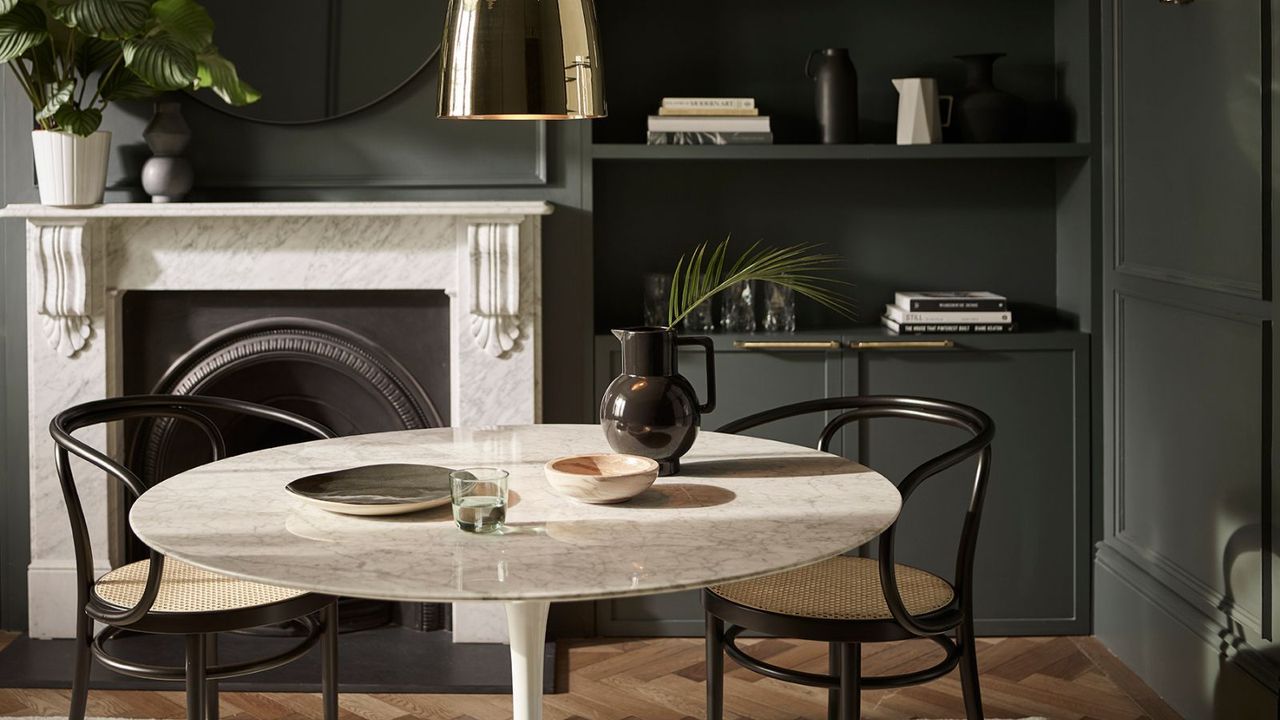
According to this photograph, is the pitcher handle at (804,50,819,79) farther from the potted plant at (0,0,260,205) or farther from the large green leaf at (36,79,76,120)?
the large green leaf at (36,79,76,120)

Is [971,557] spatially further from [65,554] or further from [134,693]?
[65,554]

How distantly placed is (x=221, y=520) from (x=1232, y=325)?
2188mm

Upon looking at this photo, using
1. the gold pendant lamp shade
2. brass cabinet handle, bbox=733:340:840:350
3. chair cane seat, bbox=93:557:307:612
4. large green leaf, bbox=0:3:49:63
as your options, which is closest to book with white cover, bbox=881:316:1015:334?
brass cabinet handle, bbox=733:340:840:350

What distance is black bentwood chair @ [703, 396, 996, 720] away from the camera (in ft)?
7.10

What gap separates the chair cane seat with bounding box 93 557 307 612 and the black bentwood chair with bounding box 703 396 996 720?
794 millimetres

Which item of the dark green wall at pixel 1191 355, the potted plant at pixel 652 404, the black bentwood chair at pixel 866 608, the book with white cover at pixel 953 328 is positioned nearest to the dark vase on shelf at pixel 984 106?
the dark green wall at pixel 1191 355

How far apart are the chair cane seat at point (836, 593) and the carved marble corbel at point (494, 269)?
1392 mm

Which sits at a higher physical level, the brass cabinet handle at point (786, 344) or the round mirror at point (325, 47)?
the round mirror at point (325, 47)

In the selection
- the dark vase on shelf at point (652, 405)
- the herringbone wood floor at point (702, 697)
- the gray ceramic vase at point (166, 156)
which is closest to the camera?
the dark vase on shelf at point (652, 405)

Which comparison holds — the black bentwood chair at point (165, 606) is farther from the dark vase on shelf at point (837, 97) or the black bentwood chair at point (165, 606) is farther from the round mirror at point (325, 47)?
the dark vase on shelf at point (837, 97)

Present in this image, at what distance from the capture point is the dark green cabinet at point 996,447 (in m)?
3.66

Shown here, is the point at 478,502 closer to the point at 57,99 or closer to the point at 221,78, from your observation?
the point at 221,78

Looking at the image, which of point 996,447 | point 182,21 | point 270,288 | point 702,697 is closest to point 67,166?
point 182,21

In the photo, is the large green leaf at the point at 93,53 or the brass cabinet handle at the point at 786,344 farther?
the brass cabinet handle at the point at 786,344
